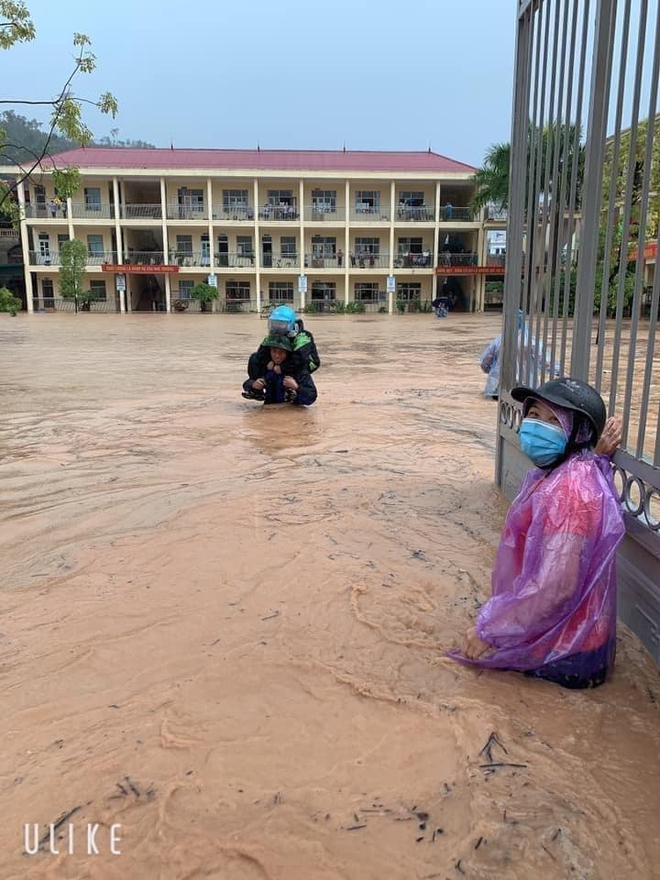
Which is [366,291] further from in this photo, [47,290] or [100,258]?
[47,290]

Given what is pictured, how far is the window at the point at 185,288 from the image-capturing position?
43.2 metres

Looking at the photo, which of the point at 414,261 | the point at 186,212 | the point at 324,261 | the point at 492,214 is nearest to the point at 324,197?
the point at 324,261

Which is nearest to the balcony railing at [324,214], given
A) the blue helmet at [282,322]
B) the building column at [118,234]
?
the building column at [118,234]

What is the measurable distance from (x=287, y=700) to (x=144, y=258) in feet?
140

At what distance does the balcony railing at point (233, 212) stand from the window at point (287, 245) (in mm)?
2337

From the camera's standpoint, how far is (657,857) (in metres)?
1.78

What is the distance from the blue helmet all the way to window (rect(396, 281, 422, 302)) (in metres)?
36.8

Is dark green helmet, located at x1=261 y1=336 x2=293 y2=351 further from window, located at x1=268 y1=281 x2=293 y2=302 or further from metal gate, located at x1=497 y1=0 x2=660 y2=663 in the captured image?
window, located at x1=268 y1=281 x2=293 y2=302

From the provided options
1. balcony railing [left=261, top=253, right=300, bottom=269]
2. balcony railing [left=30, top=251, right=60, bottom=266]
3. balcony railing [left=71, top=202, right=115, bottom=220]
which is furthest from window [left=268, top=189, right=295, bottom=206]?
balcony railing [left=30, top=251, right=60, bottom=266]

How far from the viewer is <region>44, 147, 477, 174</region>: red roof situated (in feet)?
137

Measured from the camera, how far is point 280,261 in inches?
1679

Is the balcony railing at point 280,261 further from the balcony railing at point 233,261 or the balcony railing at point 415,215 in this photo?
the balcony railing at point 415,215
